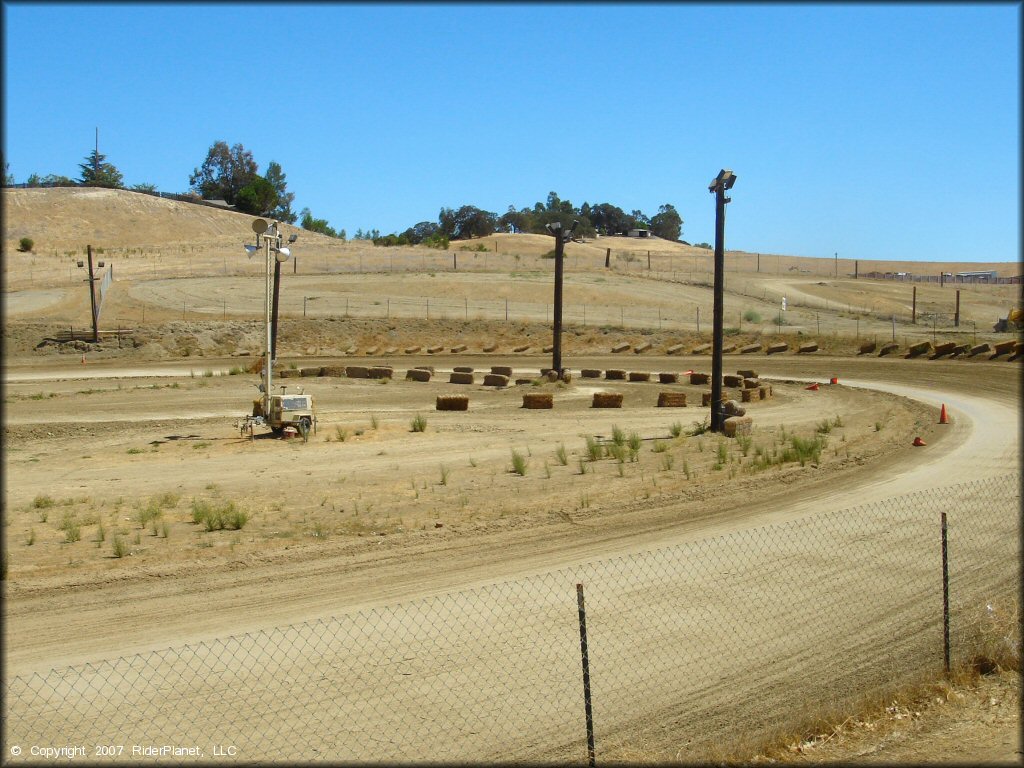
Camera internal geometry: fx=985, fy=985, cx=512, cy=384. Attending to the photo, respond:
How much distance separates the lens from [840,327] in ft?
204

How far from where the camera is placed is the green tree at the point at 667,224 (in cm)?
18600

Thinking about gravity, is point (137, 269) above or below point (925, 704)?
above

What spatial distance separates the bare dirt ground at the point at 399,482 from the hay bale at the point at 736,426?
0.66m

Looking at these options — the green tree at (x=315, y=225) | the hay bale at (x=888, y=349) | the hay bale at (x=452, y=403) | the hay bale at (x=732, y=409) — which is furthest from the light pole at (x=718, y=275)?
the green tree at (x=315, y=225)

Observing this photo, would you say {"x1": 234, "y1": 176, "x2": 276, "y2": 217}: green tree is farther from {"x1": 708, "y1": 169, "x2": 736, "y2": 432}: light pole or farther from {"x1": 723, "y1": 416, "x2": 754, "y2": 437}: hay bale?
{"x1": 723, "y1": 416, "x2": 754, "y2": 437}: hay bale

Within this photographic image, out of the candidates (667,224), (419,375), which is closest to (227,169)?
(667,224)

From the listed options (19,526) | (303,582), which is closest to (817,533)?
(303,582)

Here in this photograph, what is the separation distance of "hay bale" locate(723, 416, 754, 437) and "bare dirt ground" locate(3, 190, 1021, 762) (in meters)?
0.66

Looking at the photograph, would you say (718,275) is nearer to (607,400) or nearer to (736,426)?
(736,426)

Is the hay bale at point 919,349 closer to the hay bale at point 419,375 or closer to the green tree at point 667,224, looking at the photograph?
the hay bale at point 419,375

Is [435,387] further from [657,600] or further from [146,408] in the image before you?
[657,600]

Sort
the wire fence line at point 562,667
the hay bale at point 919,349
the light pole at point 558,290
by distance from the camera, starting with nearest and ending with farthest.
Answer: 1. the wire fence line at point 562,667
2. the light pole at point 558,290
3. the hay bale at point 919,349

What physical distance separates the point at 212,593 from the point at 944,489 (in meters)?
13.4

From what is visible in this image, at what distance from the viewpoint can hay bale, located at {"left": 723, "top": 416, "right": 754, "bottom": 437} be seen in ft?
84.1
